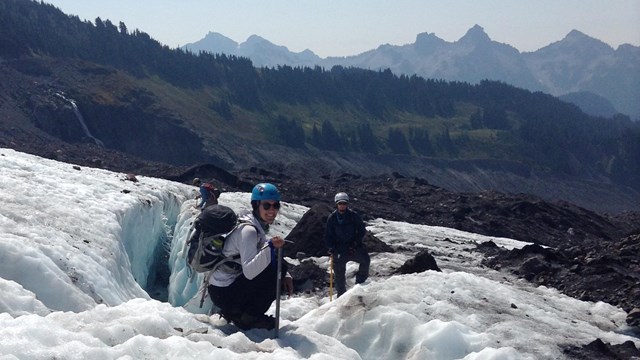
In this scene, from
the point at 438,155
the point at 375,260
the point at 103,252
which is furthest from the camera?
the point at 438,155

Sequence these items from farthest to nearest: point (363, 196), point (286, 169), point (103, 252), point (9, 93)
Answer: point (9, 93)
point (286, 169)
point (363, 196)
point (103, 252)

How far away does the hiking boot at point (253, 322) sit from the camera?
366 inches

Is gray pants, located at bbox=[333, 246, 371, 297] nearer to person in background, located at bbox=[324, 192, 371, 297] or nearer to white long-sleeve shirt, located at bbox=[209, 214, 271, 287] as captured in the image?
person in background, located at bbox=[324, 192, 371, 297]

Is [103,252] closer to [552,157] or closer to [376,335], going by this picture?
[376,335]

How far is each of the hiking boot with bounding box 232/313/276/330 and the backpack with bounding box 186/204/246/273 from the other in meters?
0.75

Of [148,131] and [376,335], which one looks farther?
[148,131]

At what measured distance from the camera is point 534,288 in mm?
19734

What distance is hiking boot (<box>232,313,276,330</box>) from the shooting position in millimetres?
9297

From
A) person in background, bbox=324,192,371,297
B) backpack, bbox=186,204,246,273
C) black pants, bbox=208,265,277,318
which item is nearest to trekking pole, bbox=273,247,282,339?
black pants, bbox=208,265,277,318

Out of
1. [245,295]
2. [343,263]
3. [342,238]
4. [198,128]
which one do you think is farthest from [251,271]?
[198,128]

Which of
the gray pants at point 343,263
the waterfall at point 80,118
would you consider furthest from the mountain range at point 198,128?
the gray pants at point 343,263

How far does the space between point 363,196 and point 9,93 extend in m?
68.8

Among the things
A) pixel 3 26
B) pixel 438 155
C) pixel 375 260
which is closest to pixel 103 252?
pixel 375 260

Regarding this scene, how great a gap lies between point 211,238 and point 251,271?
0.76m
